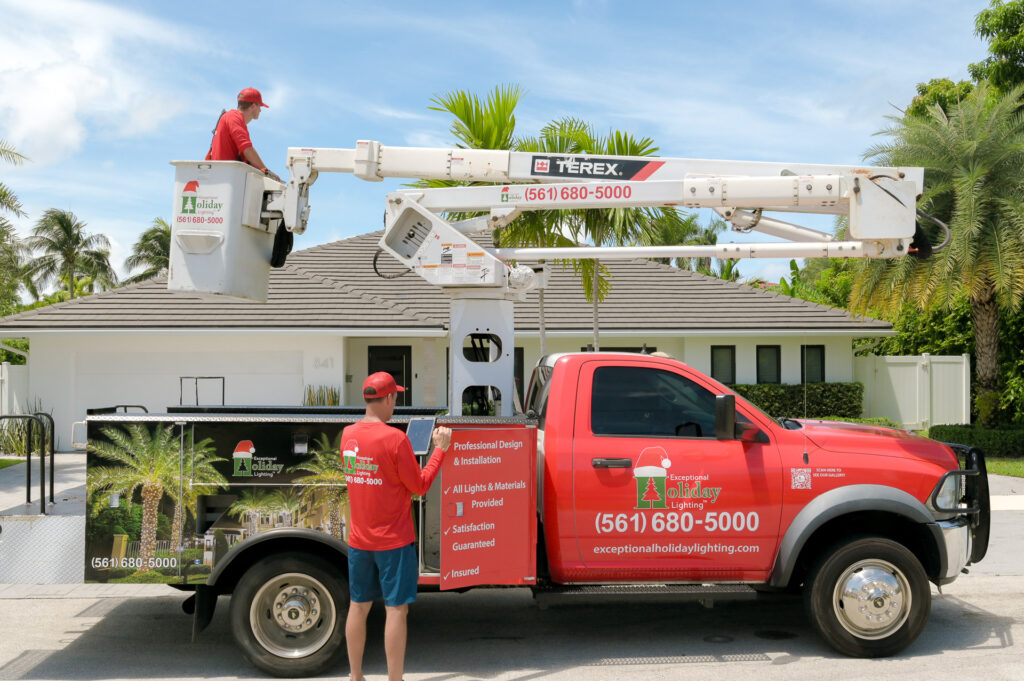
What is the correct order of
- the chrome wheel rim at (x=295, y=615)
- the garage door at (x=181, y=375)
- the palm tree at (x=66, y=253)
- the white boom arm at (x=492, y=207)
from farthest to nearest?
the palm tree at (x=66, y=253) → the garage door at (x=181, y=375) → the white boom arm at (x=492, y=207) → the chrome wheel rim at (x=295, y=615)

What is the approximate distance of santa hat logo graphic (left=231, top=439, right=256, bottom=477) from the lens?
557cm

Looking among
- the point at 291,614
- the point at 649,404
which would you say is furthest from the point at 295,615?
the point at 649,404

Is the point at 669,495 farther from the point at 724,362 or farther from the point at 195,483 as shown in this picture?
the point at 724,362

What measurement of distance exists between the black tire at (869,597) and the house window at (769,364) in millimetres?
16026

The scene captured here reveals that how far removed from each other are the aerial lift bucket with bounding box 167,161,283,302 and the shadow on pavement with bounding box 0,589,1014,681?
2544 mm

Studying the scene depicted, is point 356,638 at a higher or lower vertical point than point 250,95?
lower

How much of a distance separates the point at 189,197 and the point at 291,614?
9.55ft

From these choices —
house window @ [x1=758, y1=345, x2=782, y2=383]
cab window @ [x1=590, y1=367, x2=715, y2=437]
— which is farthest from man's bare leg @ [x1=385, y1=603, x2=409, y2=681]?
house window @ [x1=758, y1=345, x2=782, y2=383]

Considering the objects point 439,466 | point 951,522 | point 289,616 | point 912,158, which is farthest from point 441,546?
point 912,158

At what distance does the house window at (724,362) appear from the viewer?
21.4 meters

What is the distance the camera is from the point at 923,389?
827 inches

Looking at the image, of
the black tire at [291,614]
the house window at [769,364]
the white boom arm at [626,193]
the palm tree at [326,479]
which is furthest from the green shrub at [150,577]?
the house window at [769,364]

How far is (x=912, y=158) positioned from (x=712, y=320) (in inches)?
230

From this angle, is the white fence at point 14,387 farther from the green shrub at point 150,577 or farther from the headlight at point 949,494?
the headlight at point 949,494
